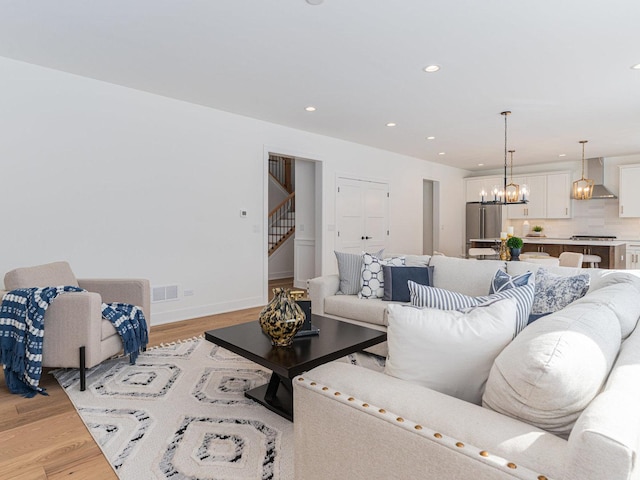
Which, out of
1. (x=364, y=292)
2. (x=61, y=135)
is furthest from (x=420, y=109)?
(x=61, y=135)

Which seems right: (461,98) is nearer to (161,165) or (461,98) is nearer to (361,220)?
(361,220)

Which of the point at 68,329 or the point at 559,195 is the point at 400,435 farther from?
the point at 559,195

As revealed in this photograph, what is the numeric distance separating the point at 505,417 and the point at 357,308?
2.38 m

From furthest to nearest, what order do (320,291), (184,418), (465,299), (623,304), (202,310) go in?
(202,310)
(320,291)
(184,418)
(465,299)
(623,304)

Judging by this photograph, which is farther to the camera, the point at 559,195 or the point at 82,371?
the point at 559,195

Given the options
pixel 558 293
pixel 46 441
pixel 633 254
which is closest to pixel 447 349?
pixel 558 293

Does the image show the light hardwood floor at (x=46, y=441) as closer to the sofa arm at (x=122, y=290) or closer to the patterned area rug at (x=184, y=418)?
the patterned area rug at (x=184, y=418)

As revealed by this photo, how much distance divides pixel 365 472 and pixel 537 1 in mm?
2861

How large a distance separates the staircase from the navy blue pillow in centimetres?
467

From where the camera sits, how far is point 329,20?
104 inches

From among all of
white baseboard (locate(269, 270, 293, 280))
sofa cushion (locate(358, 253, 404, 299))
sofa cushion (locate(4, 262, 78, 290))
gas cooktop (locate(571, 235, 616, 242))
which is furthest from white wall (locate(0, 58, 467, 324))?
gas cooktop (locate(571, 235, 616, 242))

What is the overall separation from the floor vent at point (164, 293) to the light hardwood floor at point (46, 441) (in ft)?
4.87

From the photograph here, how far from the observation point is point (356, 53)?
10.4 feet

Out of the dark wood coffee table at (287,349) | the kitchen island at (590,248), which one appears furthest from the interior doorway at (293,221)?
the kitchen island at (590,248)
